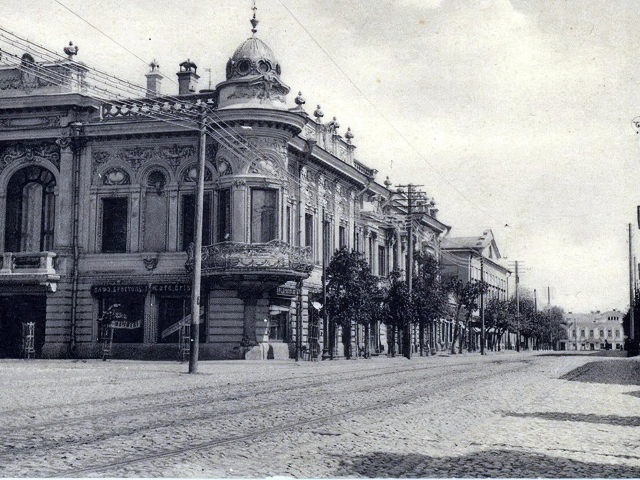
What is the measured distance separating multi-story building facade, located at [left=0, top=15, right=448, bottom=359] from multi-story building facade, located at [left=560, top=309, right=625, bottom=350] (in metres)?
159

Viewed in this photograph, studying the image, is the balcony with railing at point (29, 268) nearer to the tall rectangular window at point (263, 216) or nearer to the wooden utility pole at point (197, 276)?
the tall rectangular window at point (263, 216)

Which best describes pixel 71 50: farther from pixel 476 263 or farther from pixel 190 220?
pixel 476 263

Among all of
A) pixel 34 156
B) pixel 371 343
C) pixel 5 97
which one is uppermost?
pixel 5 97

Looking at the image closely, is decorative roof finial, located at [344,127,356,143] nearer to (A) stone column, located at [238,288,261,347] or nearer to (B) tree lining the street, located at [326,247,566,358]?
(B) tree lining the street, located at [326,247,566,358]

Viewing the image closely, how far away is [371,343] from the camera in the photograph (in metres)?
49.3

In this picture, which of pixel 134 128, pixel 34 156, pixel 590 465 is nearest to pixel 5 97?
pixel 34 156

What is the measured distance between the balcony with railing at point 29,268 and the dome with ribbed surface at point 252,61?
1128 centimetres

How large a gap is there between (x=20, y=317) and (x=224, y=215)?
397 inches

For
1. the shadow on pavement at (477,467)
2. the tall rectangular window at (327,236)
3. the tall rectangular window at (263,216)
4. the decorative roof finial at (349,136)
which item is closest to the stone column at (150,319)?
the tall rectangular window at (263,216)

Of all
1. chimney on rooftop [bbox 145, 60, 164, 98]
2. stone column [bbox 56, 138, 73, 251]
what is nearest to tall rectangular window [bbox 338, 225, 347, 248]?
chimney on rooftop [bbox 145, 60, 164, 98]

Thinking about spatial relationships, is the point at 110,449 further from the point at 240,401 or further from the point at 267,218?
the point at 267,218

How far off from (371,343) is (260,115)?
64.2 feet

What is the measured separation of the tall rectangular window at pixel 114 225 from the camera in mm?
36438

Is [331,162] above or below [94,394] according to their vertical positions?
above
